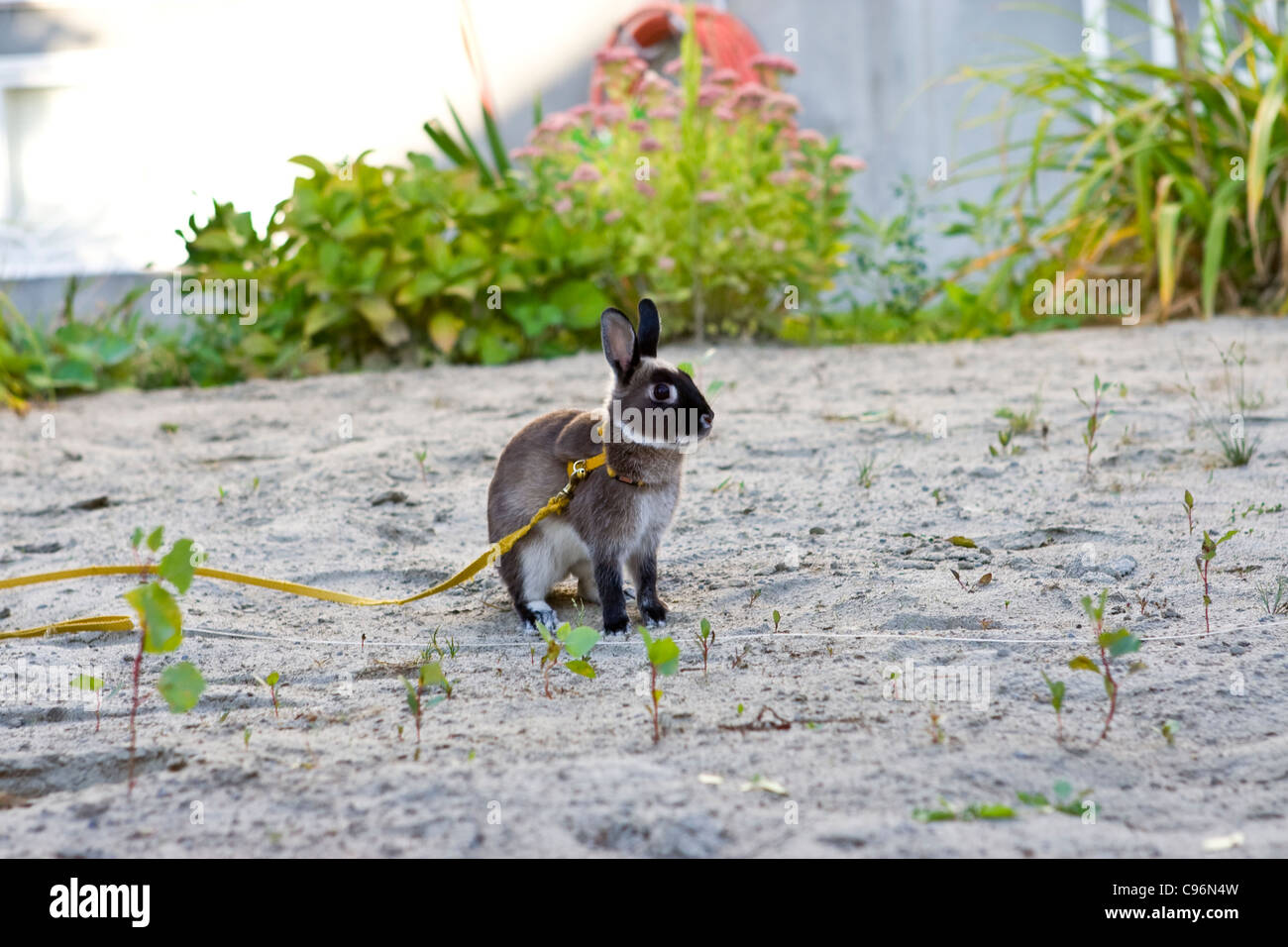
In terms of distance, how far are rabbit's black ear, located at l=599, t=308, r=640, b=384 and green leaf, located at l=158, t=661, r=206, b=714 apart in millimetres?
1177

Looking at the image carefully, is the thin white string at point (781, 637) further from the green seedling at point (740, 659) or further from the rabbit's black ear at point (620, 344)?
the rabbit's black ear at point (620, 344)

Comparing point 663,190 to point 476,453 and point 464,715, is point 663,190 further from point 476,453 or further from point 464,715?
point 464,715

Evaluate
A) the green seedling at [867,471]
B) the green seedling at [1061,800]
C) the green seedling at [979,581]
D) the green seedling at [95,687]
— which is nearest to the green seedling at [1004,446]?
the green seedling at [867,471]

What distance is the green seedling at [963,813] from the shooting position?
1604 millimetres

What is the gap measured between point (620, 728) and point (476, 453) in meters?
2.39

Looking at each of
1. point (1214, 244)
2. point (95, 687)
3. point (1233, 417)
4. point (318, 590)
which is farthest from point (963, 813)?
point (1214, 244)

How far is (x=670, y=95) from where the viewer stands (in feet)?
21.5

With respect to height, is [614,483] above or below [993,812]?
above

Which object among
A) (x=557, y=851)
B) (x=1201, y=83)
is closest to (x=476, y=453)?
(x=557, y=851)

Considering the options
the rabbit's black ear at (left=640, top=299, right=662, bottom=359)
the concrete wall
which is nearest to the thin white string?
the rabbit's black ear at (left=640, top=299, right=662, bottom=359)

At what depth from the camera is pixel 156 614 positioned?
1.79m

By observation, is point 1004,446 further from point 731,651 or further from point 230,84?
point 230,84

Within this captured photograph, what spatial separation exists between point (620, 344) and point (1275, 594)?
1.52m
